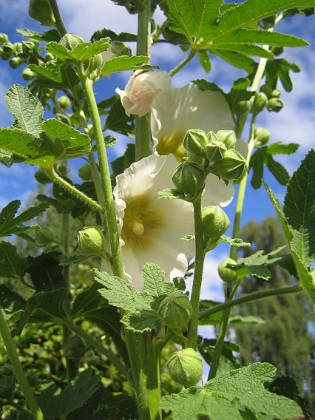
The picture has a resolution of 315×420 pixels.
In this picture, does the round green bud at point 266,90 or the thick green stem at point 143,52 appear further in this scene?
the round green bud at point 266,90

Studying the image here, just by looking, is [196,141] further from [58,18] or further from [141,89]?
[58,18]

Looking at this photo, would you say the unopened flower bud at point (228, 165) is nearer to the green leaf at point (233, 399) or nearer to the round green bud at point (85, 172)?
the green leaf at point (233, 399)

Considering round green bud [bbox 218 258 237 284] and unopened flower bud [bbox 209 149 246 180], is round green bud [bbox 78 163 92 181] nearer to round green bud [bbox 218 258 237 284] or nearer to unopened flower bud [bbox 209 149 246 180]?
round green bud [bbox 218 258 237 284]

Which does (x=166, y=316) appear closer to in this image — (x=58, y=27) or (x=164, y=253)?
(x=164, y=253)

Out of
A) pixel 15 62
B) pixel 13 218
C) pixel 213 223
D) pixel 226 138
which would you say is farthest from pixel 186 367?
pixel 15 62

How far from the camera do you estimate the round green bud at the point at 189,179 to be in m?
0.60

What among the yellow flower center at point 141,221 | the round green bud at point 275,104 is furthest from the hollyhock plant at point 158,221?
the round green bud at point 275,104

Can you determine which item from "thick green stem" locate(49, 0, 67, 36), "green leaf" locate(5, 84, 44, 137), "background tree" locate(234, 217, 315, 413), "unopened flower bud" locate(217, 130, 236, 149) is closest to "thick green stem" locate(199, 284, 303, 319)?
"unopened flower bud" locate(217, 130, 236, 149)

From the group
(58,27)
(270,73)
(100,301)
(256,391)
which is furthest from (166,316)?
(270,73)

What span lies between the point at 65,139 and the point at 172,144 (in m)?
0.30

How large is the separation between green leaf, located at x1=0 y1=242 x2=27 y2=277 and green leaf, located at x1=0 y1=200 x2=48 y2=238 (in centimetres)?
12

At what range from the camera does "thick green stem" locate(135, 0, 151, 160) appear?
0.90 meters

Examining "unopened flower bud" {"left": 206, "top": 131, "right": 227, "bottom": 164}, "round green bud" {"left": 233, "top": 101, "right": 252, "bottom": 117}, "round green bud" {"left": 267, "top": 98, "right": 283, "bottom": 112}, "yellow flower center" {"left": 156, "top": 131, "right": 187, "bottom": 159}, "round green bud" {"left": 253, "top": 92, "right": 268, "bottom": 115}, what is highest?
"round green bud" {"left": 267, "top": 98, "right": 283, "bottom": 112}

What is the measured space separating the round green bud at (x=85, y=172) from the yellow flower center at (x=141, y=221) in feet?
1.00
